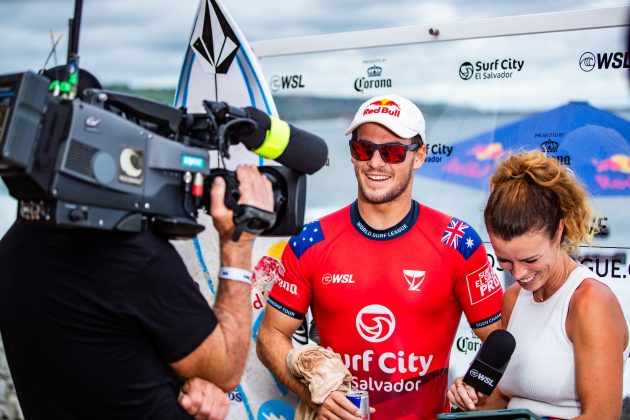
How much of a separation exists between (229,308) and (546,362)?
1008 millimetres

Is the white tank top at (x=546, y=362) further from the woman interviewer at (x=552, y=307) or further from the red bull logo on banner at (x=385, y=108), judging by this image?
the red bull logo on banner at (x=385, y=108)

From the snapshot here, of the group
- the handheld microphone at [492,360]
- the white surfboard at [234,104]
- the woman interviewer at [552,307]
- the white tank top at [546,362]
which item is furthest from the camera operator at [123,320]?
the white surfboard at [234,104]

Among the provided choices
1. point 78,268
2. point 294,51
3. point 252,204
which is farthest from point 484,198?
point 78,268

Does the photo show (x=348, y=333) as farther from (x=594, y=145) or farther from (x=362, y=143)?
(x=594, y=145)

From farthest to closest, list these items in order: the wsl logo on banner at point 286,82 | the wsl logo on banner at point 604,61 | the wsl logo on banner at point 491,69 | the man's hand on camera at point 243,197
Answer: the wsl logo on banner at point 286,82 < the wsl logo on banner at point 491,69 < the wsl logo on banner at point 604,61 < the man's hand on camera at point 243,197

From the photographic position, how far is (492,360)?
217 cm

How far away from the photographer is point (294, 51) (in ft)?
11.4

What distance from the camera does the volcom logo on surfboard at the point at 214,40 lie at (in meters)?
3.32

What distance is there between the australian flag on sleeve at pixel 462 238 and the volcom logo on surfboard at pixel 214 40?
4.12 feet

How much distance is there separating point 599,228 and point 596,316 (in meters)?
0.66

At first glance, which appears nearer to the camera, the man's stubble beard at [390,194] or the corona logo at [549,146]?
the man's stubble beard at [390,194]

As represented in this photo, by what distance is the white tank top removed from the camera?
7.38 feet

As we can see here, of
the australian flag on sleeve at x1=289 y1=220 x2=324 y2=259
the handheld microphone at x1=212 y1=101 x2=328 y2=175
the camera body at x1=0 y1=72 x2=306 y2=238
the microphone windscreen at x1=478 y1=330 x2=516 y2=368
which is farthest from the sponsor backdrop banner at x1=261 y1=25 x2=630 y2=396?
the camera body at x1=0 y1=72 x2=306 y2=238

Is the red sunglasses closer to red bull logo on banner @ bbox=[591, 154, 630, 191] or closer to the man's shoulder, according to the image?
the man's shoulder
